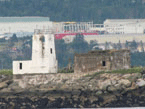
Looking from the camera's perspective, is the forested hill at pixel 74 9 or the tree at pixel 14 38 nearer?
the tree at pixel 14 38

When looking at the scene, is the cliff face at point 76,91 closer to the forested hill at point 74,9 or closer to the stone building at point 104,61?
the stone building at point 104,61

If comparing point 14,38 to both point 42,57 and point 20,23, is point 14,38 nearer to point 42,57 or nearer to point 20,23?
point 20,23

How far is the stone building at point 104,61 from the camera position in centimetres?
4375

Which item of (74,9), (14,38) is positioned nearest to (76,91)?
(14,38)

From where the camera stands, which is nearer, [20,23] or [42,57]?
[42,57]

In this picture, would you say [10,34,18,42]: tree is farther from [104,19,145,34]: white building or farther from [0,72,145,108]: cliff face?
[0,72,145,108]: cliff face

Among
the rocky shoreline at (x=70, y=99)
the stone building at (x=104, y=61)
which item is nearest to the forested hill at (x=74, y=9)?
the stone building at (x=104, y=61)

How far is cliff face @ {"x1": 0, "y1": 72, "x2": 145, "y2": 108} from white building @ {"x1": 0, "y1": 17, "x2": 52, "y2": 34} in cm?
9085

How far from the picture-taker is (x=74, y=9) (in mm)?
152500

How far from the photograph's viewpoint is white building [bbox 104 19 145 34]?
460 ft

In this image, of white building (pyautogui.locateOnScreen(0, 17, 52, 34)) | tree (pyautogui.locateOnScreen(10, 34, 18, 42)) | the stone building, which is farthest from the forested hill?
the stone building

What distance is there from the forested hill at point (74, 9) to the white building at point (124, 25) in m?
6.67

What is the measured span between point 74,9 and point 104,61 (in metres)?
109

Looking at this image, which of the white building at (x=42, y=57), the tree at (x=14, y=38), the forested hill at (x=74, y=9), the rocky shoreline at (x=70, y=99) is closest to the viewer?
the rocky shoreline at (x=70, y=99)
